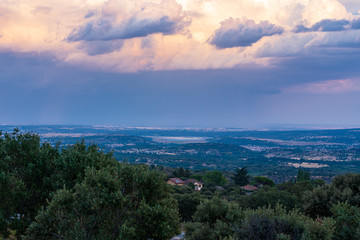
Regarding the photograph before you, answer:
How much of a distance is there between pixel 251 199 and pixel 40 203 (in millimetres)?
27444

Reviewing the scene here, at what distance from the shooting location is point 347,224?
62.8 feet

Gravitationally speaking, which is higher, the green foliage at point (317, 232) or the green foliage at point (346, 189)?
the green foliage at point (317, 232)

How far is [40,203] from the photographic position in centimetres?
2392

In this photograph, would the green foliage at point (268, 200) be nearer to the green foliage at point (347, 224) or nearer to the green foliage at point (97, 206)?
the green foliage at point (347, 224)

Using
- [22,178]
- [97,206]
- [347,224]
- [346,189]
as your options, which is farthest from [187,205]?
[97,206]

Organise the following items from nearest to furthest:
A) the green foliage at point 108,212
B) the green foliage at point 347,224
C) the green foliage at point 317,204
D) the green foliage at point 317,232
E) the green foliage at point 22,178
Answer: the green foliage at point 317,232 < the green foliage at point 108,212 < the green foliage at point 347,224 < the green foliage at point 22,178 < the green foliage at point 317,204

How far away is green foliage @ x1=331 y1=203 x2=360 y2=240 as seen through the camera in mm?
18094

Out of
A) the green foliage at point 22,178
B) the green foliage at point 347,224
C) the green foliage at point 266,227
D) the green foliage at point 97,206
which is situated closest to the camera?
the green foliage at point 266,227

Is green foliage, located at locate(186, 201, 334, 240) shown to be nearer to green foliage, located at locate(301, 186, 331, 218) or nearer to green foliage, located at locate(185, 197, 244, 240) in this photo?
green foliage, located at locate(185, 197, 244, 240)

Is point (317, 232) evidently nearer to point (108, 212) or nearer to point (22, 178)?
point (108, 212)

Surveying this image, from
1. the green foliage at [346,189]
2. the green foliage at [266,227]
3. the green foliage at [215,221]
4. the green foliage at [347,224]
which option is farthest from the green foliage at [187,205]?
the green foliage at [347,224]

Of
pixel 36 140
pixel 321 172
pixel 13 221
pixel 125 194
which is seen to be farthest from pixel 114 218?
pixel 321 172

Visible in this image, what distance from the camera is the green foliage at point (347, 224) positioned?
59.4ft

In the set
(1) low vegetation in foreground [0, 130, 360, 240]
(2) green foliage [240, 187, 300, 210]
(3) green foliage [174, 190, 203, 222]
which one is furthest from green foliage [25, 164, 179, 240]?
(3) green foliage [174, 190, 203, 222]
